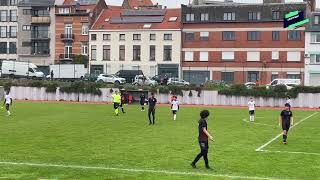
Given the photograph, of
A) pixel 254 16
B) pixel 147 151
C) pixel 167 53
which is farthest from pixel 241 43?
pixel 147 151

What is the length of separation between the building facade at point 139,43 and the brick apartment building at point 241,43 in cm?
223

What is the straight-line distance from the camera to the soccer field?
756 inches

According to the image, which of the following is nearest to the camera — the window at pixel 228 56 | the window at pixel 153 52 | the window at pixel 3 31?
the window at pixel 228 56

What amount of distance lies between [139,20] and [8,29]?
2604 cm

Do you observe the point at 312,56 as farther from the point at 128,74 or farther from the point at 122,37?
the point at 122,37

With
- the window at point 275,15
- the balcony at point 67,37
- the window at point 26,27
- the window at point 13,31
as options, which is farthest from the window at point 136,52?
the window at point 13,31

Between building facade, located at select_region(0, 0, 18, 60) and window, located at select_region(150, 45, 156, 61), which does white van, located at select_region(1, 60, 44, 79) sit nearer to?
building facade, located at select_region(0, 0, 18, 60)

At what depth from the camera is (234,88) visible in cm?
6512

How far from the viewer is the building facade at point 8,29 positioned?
104 meters

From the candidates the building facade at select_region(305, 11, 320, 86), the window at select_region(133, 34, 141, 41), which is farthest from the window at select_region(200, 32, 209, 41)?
the building facade at select_region(305, 11, 320, 86)

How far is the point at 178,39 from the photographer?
91.5 m

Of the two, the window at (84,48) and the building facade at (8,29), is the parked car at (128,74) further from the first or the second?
the building facade at (8,29)

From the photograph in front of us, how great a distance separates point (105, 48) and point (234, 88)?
3538 centimetres

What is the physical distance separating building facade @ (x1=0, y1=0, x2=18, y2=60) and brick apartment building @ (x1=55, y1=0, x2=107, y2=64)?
8.88 m
